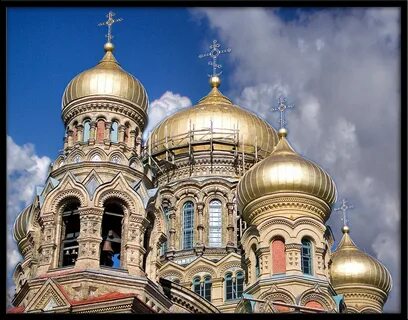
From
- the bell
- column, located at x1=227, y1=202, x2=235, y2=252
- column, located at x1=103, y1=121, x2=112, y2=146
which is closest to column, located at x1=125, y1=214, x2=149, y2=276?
the bell

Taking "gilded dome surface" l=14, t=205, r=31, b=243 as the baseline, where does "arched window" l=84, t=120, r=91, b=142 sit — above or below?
below

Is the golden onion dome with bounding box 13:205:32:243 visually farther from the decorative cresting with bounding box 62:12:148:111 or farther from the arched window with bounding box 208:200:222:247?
the decorative cresting with bounding box 62:12:148:111

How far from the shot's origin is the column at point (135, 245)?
19.6m

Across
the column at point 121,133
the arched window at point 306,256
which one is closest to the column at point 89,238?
the column at point 121,133

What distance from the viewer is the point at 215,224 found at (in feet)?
88.6

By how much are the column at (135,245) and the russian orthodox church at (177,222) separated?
24mm

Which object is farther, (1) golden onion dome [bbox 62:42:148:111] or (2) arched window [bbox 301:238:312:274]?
(2) arched window [bbox 301:238:312:274]

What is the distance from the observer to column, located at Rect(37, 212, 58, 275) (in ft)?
64.5

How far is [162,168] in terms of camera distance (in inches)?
1097

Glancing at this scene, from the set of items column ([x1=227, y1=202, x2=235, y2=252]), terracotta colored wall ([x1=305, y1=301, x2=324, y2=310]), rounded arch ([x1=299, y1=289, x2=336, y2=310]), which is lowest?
terracotta colored wall ([x1=305, y1=301, x2=324, y2=310])

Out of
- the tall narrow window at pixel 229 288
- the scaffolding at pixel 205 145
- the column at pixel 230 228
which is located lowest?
the tall narrow window at pixel 229 288

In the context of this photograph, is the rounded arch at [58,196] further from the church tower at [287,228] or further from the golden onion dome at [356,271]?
the golden onion dome at [356,271]

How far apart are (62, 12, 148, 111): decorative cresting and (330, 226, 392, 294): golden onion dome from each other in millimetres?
7968

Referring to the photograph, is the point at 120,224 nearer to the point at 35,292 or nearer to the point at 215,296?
the point at 35,292
